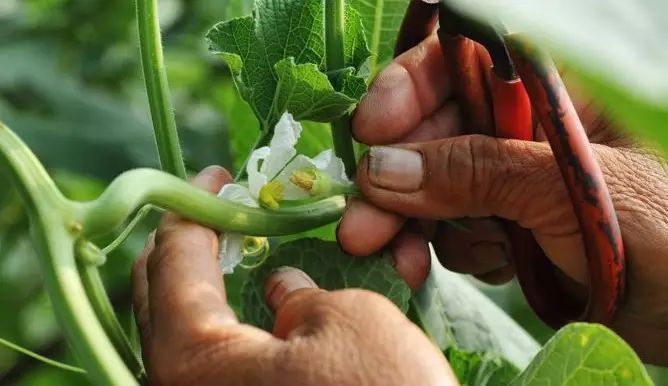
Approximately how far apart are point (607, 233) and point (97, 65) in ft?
3.89

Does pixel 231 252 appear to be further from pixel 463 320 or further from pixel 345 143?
pixel 463 320

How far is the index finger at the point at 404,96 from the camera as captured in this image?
738mm

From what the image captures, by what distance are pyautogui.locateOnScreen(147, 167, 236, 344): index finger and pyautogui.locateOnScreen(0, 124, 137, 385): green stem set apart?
0.12 ft

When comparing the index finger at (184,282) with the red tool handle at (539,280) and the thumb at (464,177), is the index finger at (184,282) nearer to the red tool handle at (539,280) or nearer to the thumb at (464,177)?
the thumb at (464,177)

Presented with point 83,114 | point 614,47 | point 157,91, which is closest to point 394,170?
point 157,91

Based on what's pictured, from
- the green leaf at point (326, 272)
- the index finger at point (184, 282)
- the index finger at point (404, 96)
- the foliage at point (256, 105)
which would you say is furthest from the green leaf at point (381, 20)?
the index finger at point (184, 282)

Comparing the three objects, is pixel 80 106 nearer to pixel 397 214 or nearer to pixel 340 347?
pixel 397 214

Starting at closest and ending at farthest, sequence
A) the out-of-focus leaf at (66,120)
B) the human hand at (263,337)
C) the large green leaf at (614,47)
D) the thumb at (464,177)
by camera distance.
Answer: the large green leaf at (614,47) → the human hand at (263,337) → the thumb at (464,177) → the out-of-focus leaf at (66,120)

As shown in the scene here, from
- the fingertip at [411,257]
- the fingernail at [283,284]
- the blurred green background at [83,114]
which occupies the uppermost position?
the fingernail at [283,284]

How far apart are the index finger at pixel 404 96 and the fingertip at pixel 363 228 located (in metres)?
0.05

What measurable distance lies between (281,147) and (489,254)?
0.90 ft

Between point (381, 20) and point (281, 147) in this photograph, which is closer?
point (281, 147)

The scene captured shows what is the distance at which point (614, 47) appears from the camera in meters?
0.27

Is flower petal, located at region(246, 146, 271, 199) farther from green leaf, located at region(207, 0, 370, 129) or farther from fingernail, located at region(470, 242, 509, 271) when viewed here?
fingernail, located at region(470, 242, 509, 271)
